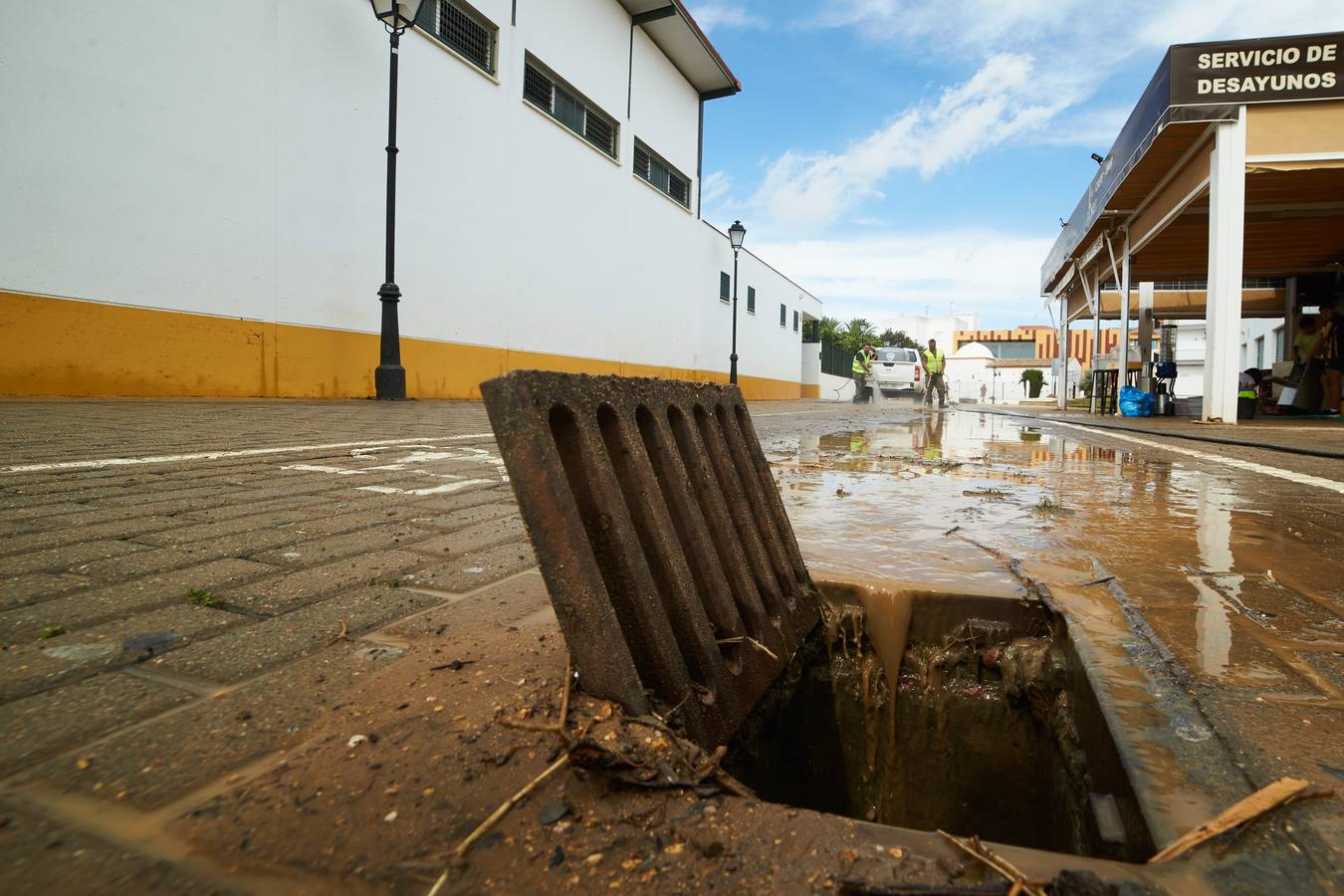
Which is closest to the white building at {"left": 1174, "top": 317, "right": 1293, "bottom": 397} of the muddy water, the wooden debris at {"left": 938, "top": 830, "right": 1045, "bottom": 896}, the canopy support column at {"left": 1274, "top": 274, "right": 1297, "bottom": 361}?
the canopy support column at {"left": 1274, "top": 274, "right": 1297, "bottom": 361}

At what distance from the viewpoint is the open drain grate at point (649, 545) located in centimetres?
105

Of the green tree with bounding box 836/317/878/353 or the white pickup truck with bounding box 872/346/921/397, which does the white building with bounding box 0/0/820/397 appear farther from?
the green tree with bounding box 836/317/878/353

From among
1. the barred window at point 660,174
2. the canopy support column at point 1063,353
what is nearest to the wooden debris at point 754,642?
the barred window at point 660,174

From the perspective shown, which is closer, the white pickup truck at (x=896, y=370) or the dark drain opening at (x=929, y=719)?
the dark drain opening at (x=929, y=719)

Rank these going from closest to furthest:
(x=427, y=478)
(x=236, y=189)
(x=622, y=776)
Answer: (x=622, y=776)
(x=427, y=478)
(x=236, y=189)

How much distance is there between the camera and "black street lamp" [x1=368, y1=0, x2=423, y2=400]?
8414mm

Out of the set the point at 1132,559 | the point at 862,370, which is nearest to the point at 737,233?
the point at 862,370

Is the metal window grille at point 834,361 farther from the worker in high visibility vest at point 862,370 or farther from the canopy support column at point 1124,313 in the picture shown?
the canopy support column at point 1124,313

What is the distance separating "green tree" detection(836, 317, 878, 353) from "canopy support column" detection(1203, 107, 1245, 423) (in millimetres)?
42027

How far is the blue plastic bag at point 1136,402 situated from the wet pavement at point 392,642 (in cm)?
1059

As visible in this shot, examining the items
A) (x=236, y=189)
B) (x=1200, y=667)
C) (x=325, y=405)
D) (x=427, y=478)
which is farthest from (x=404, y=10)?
(x=1200, y=667)

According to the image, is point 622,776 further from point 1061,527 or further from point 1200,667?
point 1061,527

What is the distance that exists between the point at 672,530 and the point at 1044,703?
942 mm

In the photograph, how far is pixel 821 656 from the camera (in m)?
1.79
